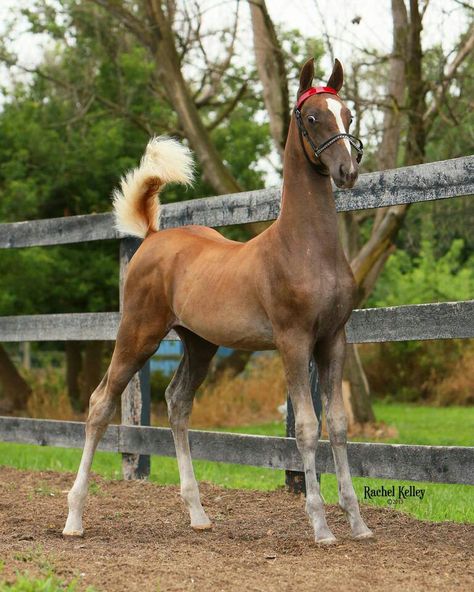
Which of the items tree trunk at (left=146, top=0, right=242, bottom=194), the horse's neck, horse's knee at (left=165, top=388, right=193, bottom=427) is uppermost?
tree trunk at (left=146, top=0, right=242, bottom=194)

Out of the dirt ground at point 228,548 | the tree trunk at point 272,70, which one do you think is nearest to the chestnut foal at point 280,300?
the dirt ground at point 228,548

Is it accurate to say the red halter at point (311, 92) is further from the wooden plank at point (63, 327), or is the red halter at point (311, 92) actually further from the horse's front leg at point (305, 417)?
the wooden plank at point (63, 327)

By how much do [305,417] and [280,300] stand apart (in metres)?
0.56

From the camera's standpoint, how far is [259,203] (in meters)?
5.93

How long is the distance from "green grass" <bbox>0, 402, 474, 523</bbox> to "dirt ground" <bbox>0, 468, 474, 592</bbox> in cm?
55

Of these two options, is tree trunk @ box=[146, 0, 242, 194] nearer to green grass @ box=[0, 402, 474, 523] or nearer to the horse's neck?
green grass @ box=[0, 402, 474, 523]

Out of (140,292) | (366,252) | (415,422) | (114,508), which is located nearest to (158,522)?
(114,508)

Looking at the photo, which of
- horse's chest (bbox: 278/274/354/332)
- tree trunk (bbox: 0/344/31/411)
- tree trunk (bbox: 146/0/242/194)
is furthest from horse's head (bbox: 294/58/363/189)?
tree trunk (bbox: 0/344/31/411)

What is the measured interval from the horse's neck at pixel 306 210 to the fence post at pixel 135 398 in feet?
8.50

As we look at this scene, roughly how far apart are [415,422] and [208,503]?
9.23 meters

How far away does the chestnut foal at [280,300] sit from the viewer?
424 centimetres

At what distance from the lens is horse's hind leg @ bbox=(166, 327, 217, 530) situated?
16.8 ft

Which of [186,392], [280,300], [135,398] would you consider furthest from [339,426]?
[135,398]

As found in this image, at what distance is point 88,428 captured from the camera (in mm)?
5191
